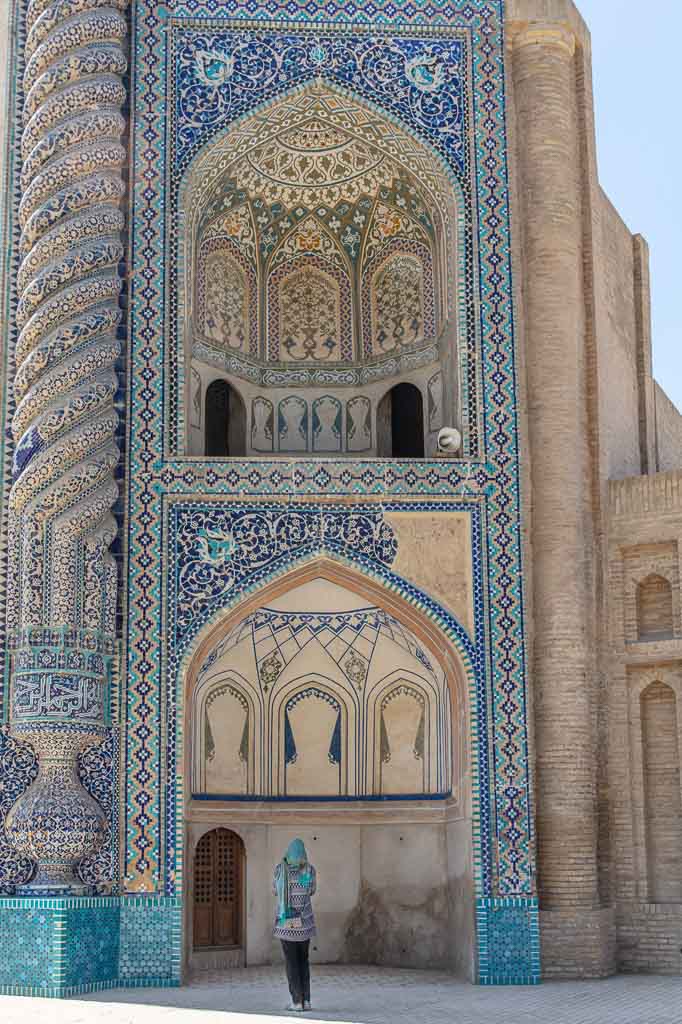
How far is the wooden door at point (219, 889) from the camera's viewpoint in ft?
32.7

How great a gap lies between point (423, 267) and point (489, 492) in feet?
6.72

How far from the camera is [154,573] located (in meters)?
9.15

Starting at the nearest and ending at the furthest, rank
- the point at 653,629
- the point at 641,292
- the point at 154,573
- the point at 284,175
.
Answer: the point at 154,573 < the point at 653,629 < the point at 284,175 < the point at 641,292

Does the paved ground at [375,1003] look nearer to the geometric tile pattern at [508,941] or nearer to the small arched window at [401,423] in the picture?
the geometric tile pattern at [508,941]

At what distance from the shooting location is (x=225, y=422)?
10.7m

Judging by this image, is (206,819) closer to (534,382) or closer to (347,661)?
(347,661)

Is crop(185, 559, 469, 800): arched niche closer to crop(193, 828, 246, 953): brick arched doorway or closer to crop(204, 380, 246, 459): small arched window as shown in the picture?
crop(193, 828, 246, 953): brick arched doorway

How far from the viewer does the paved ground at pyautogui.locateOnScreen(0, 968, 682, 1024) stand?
730 cm

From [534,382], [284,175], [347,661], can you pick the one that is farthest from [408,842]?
[284,175]

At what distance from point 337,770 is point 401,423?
2545 millimetres

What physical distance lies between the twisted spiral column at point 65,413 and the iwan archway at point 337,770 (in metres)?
1.26

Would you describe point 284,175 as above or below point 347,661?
above

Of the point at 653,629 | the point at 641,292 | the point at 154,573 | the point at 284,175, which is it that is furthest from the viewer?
the point at 641,292

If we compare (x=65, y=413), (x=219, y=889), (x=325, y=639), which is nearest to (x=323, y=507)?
(x=325, y=639)
